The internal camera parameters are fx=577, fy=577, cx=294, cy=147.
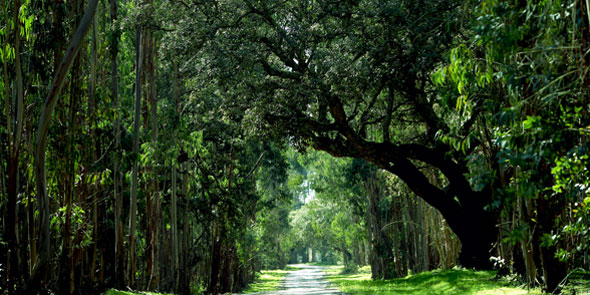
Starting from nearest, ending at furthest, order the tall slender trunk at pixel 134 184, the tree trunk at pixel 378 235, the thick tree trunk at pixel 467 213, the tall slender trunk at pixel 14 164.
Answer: the tall slender trunk at pixel 14 164 < the tall slender trunk at pixel 134 184 < the thick tree trunk at pixel 467 213 < the tree trunk at pixel 378 235

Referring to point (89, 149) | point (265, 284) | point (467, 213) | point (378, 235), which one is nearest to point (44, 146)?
point (89, 149)

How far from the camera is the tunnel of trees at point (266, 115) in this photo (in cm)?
645

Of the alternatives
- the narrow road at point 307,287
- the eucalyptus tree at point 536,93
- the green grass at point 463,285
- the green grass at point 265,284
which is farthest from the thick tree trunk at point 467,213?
the green grass at point 265,284

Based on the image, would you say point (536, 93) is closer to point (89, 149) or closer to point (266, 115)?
point (89, 149)

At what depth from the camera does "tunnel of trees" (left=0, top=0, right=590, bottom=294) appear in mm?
6449

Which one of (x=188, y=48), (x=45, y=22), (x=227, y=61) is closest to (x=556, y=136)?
(x=45, y=22)

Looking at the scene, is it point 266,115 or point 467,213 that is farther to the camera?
point 467,213

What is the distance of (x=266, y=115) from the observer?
15195 millimetres

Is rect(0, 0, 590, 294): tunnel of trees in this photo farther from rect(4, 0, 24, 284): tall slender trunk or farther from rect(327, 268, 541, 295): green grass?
rect(327, 268, 541, 295): green grass

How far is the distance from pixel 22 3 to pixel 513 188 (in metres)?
7.50

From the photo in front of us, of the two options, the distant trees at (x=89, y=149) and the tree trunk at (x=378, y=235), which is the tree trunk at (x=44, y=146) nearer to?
the distant trees at (x=89, y=149)

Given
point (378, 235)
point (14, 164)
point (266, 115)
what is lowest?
point (378, 235)

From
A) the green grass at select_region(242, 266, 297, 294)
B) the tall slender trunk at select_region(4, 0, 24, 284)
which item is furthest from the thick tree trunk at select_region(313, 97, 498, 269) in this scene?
the green grass at select_region(242, 266, 297, 294)

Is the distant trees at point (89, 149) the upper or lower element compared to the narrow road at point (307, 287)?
upper
